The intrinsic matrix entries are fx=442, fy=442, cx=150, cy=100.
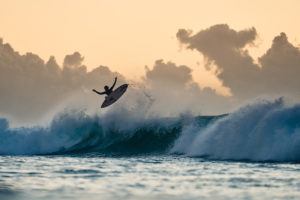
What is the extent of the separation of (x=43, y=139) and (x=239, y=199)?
1041 inches

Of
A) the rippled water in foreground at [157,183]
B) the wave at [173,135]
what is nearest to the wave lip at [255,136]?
the wave at [173,135]

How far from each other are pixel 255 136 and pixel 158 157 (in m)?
4.65

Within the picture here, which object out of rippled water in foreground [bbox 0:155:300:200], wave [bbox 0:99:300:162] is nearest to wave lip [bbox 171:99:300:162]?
wave [bbox 0:99:300:162]

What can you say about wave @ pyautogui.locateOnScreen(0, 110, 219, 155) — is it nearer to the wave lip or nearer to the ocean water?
the ocean water

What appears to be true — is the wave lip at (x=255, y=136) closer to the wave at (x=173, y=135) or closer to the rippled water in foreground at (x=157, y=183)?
the wave at (x=173, y=135)

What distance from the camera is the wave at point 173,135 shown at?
1836 centimetres

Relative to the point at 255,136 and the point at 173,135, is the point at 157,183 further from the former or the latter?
the point at 173,135

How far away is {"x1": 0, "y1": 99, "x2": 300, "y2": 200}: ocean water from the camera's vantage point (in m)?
10.1

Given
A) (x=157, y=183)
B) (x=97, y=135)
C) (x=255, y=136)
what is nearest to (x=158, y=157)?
(x=255, y=136)

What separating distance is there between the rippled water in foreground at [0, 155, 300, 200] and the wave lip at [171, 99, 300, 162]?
270 cm

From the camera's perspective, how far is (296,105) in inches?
771

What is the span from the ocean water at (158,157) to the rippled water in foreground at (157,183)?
21 mm

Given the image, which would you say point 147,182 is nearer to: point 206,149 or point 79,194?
point 79,194

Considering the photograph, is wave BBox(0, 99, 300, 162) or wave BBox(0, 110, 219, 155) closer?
wave BBox(0, 99, 300, 162)
